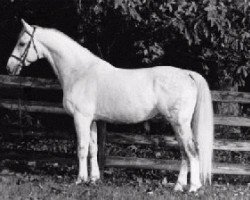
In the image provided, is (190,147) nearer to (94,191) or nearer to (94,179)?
(94,191)

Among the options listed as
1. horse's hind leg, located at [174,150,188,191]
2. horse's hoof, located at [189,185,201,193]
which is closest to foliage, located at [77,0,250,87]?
horse's hind leg, located at [174,150,188,191]

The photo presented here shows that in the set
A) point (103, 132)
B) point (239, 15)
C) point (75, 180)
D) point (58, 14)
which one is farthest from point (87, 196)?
point (58, 14)

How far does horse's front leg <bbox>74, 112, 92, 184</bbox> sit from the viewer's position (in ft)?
27.5

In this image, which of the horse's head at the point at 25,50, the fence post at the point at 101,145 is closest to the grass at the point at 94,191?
the fence post at the point at 101,145

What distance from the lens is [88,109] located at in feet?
27.5

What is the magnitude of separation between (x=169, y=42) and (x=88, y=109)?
248 cm

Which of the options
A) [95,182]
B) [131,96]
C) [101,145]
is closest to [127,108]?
[131,96]

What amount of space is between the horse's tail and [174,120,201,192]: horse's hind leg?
9 centimetres

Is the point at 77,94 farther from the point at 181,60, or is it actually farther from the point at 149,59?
the point at 181,60

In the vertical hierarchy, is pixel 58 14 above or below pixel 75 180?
above

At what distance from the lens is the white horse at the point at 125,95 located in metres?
8.12

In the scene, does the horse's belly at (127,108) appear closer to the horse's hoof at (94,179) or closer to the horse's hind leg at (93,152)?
the horse's hind leg at (93,152)

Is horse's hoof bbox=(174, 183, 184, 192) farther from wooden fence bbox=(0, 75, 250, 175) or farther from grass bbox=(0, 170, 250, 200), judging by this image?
wooden fence bbox=(0, 75, 250, 175)

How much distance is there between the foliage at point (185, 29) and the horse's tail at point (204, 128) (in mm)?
1185
